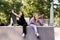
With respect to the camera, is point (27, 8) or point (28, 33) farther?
point (27, 8)

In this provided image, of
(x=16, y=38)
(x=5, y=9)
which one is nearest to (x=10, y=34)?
(x=16, y=38)

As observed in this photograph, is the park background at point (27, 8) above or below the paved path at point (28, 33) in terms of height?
above

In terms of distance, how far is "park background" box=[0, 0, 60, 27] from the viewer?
73.2ft

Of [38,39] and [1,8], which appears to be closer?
[38,39]

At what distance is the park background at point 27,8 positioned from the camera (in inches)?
878

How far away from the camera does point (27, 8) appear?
24.5 m

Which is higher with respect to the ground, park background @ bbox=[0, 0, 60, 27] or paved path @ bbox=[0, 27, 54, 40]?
park background @ bbox=[0, 0, 60, 27]

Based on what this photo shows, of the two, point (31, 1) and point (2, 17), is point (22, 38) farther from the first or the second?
point (31, 1)

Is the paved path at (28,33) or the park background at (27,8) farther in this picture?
the park background at (27,8)

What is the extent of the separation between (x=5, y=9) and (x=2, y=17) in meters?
0.85

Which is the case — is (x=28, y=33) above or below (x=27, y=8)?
below

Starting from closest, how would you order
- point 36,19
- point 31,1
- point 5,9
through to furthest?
1. point 36,19
2. point 5,9
3. point 31,1

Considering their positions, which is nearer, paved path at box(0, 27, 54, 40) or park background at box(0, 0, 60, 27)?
paved path at box(0, 27, 54, 40)

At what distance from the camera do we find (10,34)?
1167 cm
